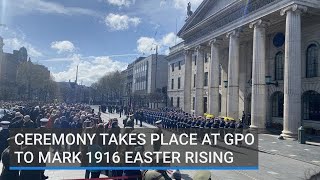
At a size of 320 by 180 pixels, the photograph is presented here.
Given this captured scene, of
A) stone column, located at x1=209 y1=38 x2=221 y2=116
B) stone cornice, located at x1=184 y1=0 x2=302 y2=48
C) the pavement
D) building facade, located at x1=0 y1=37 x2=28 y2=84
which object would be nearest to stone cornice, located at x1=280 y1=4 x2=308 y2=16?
stone cornice, located at x1=184 y1=0 x2=302 y2=48

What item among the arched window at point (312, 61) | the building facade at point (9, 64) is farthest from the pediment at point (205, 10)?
the building facade at point (9, 64)

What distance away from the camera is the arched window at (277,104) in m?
29.3

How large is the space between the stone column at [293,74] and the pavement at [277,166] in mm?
1786

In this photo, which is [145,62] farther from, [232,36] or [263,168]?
[263,168]

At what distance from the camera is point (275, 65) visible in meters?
30.2

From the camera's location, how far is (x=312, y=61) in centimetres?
2552

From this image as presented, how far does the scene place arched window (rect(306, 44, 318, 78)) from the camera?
991 inches

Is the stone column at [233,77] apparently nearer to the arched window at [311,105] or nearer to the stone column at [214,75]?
the stone column at [214,75]

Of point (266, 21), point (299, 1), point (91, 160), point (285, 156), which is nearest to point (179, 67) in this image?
point (266, 21)

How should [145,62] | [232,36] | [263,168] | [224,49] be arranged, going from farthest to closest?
[145,62], [224,49], [232,36], [263,168]

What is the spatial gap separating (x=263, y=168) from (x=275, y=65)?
20547 millimetres

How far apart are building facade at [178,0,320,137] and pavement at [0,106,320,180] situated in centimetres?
386

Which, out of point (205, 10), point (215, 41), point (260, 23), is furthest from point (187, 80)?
point (260, 23)

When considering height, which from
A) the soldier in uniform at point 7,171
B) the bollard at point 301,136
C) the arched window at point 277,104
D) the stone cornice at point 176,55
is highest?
the stone cornice at point 176,55
